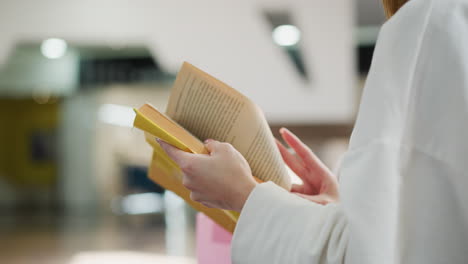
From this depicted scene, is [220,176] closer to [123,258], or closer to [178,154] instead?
[178,154]

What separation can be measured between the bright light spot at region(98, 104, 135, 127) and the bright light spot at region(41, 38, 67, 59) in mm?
1448

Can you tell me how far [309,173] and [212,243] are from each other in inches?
9.6

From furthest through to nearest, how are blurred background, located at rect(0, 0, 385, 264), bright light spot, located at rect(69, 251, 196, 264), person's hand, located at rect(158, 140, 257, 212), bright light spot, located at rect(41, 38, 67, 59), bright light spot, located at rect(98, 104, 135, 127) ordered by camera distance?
bright light spot, located at rect(98, 104, 135, 127), bright light spot, located at rect(41, 38, 67, 59), blurred background, located at rect(0, 0, 385, 264), bright light spot, located at rect(69, 251, 196, 264), person's hand, located at rect(158, 140, 257, 212)

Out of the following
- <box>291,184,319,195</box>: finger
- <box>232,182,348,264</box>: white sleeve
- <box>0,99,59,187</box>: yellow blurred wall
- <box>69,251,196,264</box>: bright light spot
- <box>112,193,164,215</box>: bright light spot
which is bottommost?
<box>0,99,59,187</box>: yellow blurred wall

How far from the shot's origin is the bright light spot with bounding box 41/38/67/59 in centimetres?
581

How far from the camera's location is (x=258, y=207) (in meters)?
0.70

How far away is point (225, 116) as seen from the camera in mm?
844

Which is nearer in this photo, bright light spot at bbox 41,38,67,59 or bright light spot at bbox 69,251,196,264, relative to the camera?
bright light spot at bbox 69,251,196,264

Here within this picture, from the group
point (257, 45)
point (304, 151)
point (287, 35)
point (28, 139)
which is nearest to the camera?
point (304, 151)

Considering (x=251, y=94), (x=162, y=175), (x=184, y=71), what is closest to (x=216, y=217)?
(x=162, y=175)

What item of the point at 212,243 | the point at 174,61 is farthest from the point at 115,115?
the point at 212,243

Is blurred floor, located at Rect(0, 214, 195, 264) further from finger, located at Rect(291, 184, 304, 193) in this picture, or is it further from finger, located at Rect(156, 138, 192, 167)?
finger, located at Rect(156, 138, 192, 167)

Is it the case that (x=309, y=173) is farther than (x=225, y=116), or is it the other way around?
(x=309, y=173)

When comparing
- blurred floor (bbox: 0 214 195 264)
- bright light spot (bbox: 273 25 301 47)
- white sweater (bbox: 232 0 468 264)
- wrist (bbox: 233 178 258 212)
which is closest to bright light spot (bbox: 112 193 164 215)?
blurred floor (bbox: 0 214 195 264)
